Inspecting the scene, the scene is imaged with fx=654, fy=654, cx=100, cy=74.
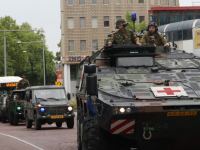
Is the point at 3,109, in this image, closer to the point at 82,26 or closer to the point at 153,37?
the point at 153,37

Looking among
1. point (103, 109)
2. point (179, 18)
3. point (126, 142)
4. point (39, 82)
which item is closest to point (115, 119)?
point (103, 109)

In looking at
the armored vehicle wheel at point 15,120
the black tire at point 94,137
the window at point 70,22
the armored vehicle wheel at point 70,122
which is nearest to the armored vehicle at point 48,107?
the armored vehicle wheel at point 70,122

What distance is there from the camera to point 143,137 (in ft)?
34.6

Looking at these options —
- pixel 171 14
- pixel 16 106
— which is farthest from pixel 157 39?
pixel 171 14

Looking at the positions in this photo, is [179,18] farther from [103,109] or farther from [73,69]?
[103,109]

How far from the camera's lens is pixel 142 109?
33.7 feet

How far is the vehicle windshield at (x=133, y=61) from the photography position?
504 inches

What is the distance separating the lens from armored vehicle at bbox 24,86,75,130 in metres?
25.0

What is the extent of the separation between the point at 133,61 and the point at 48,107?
12582 mm

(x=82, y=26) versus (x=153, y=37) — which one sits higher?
(x=82, y=26)

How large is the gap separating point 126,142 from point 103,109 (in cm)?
113

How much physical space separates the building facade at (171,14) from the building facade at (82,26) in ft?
11.0

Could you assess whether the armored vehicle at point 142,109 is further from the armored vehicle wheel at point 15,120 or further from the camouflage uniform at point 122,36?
the armored vehicle wheel at point 15,120

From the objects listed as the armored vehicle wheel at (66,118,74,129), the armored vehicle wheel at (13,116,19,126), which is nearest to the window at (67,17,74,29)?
the armored vehicle wheel at (13,116,19,126)
